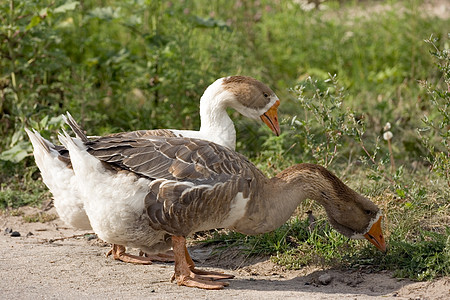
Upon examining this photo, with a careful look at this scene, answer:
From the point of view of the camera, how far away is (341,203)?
5211 mm

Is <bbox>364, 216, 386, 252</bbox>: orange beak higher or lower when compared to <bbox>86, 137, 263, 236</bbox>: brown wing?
lower

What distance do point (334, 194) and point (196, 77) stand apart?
3.19 m

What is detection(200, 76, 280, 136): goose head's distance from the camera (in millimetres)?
6312

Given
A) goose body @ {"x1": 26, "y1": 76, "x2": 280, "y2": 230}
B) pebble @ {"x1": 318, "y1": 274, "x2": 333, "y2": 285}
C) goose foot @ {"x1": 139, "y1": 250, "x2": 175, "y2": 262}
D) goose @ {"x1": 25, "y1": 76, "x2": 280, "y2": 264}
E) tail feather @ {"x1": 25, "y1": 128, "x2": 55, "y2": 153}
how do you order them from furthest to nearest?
goose body @ {"x1": 26, "y1": 76, "x2": 280, "y2": 230}, goose @ {"x1": 25, "y1": 76, "x2": 280, "y2": 264}, goose foot @ {"x1": 139, "y1": 250, "x2": 175, "y2": 262}, tail feather @ {"x1": 25, "y1": 128, "x2": 55, "y2": 153}, pebble @ {"x1": 318, "y1": 274, "x2": 333, "y2": 285}

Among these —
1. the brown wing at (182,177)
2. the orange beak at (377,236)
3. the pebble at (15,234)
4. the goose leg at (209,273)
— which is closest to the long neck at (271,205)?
the brown wing at (182,177)

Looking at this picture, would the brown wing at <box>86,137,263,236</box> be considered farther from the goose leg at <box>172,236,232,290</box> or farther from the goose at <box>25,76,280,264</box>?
the goose at <box>25,76,280,264</box>

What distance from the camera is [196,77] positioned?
7.90 m

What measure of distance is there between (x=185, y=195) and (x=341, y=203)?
1.28m

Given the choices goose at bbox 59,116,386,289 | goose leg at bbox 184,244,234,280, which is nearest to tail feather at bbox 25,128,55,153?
goose at bbox 59,116,386,289

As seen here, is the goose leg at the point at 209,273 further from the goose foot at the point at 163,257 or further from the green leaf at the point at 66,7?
the green leaf at the point at 66,7

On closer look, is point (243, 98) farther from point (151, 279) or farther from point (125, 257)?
point (151, 279)

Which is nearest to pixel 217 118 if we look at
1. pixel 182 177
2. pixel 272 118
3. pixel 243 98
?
pixel 243 98

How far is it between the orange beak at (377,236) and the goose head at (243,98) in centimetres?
167

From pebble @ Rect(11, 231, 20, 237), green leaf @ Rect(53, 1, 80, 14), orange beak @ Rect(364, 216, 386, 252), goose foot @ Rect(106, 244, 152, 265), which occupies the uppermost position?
green leaf @ Rect(53, 1, 80, 14)
